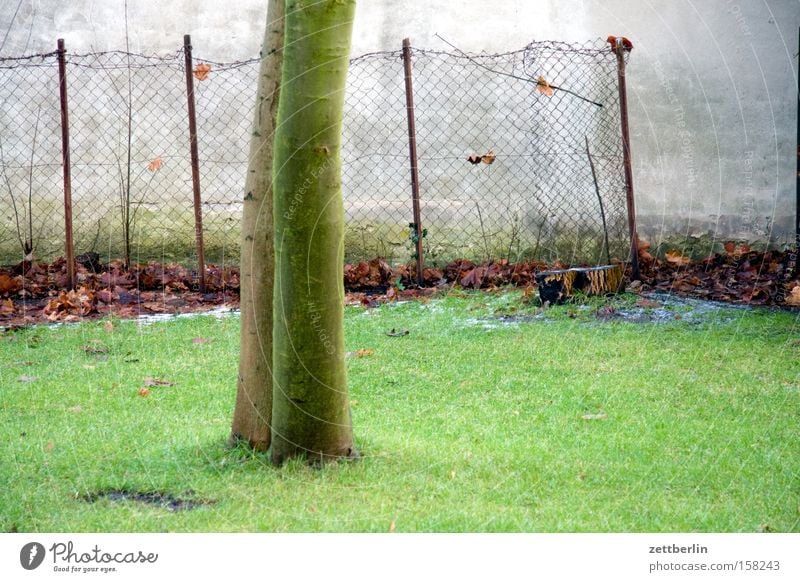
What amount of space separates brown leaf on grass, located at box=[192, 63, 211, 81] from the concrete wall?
11.0 inches

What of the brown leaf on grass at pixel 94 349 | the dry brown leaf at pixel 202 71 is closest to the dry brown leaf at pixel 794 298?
the brown leaf on grass at pixel 94 349

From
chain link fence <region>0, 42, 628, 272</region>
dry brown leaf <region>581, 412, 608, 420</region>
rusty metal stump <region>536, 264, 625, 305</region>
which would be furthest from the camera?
chain link fence <region>0, 42, 628, 272</region>

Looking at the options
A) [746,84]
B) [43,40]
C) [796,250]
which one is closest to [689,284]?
[796,250]

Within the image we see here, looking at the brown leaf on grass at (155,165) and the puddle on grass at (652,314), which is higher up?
the brown leaf on grass at (155,165)

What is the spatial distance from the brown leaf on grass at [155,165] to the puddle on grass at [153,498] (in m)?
6.56

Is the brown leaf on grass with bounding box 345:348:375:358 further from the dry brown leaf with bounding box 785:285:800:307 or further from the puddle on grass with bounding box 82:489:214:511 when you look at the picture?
the dry brown leaf with bounding box 785:285:800:307

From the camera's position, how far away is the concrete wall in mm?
9406

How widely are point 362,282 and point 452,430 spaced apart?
4.40 metres

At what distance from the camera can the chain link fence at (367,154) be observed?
946 cm

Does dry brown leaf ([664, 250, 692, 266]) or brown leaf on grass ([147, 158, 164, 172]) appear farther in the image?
brown leaf on grass ([147, 158, 164, 172])

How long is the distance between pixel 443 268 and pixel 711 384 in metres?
4.43

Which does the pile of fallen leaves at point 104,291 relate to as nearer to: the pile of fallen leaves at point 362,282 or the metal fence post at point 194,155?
the pile of fallen leaves at point 362,282

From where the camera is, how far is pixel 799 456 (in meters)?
3.85
